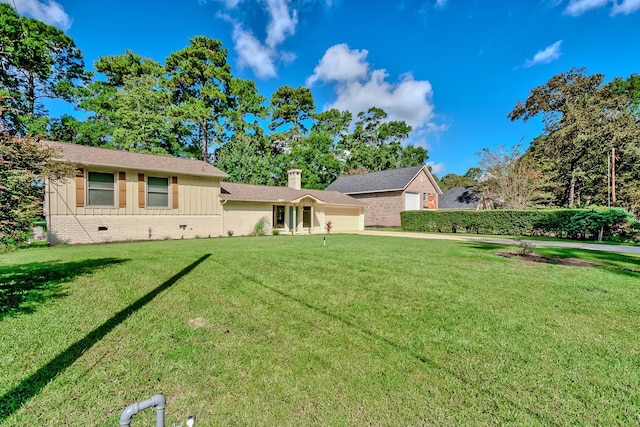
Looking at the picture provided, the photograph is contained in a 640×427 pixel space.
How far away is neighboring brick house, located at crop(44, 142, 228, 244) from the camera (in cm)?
1228

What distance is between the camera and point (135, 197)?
14008 millimetres

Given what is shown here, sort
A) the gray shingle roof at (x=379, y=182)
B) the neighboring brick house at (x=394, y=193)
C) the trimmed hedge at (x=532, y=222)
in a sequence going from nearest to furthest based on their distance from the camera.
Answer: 1. the trimmed hedge at (x=532, y=222)
2. the neighboring brick house at (x=394, y=193)
3. the gray shingle roof at (x=379, y=182)

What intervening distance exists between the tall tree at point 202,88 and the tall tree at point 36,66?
7.54m

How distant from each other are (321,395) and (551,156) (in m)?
30.4

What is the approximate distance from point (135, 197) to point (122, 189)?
0.65 metres

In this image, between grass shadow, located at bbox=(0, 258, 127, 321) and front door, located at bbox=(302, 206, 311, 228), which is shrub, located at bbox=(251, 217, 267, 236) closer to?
front door, located at bbox=(302, 206, 311, 228)

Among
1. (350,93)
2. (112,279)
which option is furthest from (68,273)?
(350,93)

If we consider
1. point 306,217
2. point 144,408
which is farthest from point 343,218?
point 144,408

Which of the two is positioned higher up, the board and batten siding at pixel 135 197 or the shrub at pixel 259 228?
the board and batten siding at pixel 135 197

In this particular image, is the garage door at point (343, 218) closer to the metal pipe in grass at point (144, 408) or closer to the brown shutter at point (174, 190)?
the brown shutter at point (174, 190)

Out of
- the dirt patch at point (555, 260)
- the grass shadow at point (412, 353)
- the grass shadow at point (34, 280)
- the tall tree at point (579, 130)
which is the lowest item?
the grass shadow at point (412, 353)

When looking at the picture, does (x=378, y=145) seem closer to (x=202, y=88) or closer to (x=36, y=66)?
(x=202, y=88)

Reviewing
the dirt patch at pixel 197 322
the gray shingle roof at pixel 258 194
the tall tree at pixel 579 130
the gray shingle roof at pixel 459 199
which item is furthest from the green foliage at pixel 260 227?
the tall tree at pixel 579 130

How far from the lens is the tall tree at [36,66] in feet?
64.0
